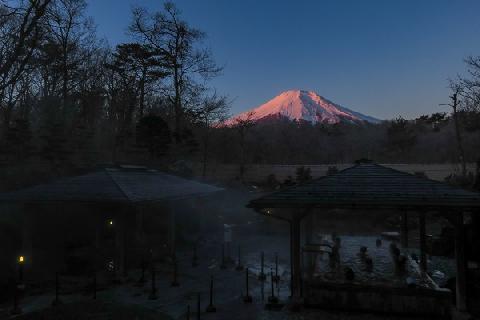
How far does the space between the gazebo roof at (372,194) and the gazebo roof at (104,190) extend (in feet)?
17.8

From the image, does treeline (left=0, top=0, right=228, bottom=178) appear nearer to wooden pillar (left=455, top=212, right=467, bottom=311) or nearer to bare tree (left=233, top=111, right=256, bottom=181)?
bare tree (left=233, top=111, right=256, bottom=181)

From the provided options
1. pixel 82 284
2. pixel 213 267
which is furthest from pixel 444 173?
pixel 82 284

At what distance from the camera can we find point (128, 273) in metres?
14.5

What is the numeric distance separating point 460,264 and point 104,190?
477 inches

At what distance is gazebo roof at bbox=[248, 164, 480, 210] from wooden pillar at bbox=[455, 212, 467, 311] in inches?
26.4

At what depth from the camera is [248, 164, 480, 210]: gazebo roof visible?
967 cm

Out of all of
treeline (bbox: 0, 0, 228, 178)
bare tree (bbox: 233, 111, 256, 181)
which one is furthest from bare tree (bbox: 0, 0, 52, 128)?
bare tree (bbox: 233, 111, 256, 181)

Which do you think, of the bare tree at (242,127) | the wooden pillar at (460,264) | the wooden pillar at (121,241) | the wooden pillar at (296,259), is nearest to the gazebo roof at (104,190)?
the wooden pillar at (121,241)

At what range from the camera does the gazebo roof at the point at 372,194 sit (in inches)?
381

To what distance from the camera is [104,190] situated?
13758mm

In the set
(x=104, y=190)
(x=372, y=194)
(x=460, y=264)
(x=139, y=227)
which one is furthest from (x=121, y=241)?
(x=460, y=264)

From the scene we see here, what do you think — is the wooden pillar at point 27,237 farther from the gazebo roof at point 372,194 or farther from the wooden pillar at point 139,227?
the gazebo roof at point 372,194

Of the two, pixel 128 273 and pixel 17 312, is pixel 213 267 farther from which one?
pixel 17 312

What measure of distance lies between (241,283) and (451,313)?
6.74m
